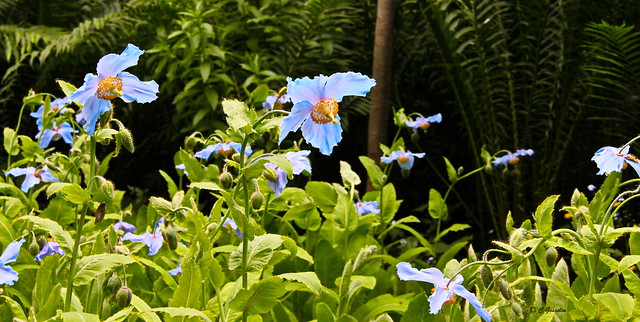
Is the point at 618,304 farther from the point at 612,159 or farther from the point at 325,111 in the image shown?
the point at 325,111

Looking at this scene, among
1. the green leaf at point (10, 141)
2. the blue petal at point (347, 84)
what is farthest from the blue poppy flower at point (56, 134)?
the blue petal at point (347, 84)

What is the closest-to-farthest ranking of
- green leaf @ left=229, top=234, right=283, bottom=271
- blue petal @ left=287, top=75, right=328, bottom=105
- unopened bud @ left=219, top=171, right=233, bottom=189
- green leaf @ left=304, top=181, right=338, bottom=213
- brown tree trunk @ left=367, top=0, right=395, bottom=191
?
blue petal @ left=287, top=75, right=328, bottom=105 → green leaf @ left=229, top=234, right=283, bottom=271 → unopened bud @ left=219, top=171, right=233, bottom=189 → green leaf @ left=304, top=181, right=338, bottom=213 → brown tree trunk @ left=367, top=0, right=395, bottom=191

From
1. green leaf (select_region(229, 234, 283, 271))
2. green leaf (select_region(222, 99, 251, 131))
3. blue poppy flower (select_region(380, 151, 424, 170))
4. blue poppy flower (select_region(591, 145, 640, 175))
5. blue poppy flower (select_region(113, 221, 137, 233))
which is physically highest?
green leaf (select_region(222, 99, 251, 131))

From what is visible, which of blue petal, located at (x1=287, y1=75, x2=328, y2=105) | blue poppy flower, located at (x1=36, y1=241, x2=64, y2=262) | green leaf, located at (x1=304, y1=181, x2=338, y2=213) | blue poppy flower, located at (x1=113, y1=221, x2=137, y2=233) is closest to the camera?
blue petal, located at (x1=287, y1=75, x2=328, y2=105)

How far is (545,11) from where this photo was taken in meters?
3.21

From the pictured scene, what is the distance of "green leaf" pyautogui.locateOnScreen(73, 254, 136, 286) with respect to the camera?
3.52 feet

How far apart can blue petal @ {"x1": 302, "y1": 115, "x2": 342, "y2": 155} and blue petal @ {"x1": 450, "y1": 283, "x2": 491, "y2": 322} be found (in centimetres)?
31

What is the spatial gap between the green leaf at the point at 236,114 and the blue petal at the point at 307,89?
0.08 meters

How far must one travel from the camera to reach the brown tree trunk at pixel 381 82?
2.66 metres

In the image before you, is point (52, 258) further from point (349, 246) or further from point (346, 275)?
point (349, 246)

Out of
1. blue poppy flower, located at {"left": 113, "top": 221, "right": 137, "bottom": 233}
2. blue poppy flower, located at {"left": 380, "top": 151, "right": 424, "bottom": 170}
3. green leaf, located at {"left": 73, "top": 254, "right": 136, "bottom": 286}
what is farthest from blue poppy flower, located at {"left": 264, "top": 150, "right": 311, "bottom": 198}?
blue poppy flower, located at {"left": 380, "top": 151, "right": 424, "bottom": 170}

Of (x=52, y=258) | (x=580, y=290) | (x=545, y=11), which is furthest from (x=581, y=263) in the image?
(x=545, y=11)

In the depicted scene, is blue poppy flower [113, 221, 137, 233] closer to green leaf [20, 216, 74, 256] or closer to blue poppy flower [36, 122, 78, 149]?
blue poppy flower [36, 122, 78, 149]

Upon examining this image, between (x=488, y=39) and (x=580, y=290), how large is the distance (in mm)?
2065
